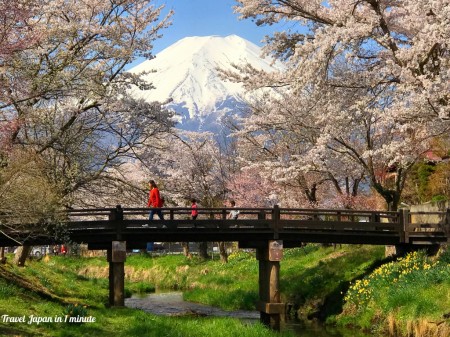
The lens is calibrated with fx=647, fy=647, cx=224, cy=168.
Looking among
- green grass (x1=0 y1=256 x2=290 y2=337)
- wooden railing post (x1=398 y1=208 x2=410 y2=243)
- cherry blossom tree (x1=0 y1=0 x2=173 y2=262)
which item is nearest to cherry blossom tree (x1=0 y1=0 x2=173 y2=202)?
cherry blossom tree (x1=0 y1=0 x2=173 y2=262)

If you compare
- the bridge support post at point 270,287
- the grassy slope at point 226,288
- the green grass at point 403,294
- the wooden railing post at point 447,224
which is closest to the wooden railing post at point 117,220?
the grassy slope at point 226,288

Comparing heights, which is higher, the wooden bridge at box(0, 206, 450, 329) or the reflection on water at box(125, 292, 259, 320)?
the wooden bridge at box(0, 206, 450, 329)

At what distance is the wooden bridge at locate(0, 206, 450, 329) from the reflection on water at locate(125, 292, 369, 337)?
Answer: 4.87 ft

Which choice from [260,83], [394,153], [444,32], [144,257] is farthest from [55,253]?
[444,32]

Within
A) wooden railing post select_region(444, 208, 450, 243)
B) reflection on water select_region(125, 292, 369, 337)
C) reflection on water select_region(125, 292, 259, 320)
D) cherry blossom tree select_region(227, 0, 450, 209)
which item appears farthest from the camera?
reflection on water select_region(125, 292, 259, 320)

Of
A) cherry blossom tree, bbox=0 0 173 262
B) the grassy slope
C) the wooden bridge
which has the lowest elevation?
the grassy slope

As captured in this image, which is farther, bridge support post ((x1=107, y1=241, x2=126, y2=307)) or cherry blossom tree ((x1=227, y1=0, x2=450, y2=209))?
bridge support post ((x1=107, y1=241, x2=126, y2=307))

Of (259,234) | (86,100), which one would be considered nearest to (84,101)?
(86,100)

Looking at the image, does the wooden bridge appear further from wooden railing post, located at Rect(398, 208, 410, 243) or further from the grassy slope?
the grassy slope

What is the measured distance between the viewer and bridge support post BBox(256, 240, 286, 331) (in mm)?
26092

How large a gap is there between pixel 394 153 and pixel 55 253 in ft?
180

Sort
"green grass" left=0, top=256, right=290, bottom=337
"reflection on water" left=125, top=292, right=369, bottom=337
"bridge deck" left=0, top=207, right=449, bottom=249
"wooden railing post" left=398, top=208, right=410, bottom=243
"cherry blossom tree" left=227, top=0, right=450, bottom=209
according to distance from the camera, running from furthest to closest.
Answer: "wooden railing post" left=398, top=208, right=410, bottom=243 < "bridge deck" left=0, top=207, right=449, bottom=249 < "reflection on water" left=125, top=292, right=369, bottom=337 < "cherry blossom tree" left=227, top=0, right=450, bottom=209 < "green grass" left=0, top=256, right=290, bottom=337

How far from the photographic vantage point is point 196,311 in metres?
31.1

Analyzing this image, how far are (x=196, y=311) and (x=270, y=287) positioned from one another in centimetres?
565
